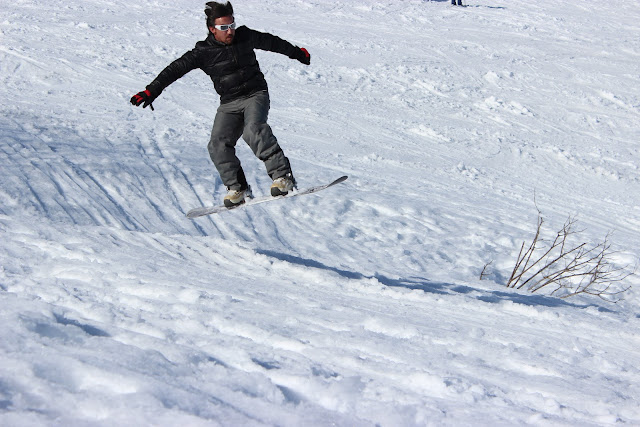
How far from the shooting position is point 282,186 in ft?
16.3

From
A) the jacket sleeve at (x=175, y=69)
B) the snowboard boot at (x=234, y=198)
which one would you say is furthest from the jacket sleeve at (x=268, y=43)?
the snowboard boot at (x=234, y=198)

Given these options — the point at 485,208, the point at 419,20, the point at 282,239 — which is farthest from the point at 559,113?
the point at 282,239

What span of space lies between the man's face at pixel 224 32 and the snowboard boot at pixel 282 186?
→ 115cm

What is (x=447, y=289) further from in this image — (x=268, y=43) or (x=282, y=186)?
(x=268, y=43)

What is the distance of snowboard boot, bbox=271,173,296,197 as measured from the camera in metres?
4.93

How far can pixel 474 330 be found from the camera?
3291mm

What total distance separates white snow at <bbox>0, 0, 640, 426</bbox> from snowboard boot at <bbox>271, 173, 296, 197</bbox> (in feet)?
1.80

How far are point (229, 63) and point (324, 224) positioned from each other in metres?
3.32

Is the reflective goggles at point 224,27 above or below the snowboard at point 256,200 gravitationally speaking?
above

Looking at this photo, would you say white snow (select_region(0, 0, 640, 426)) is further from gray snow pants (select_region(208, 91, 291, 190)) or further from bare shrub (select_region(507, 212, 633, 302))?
gray snow pants (select_region(208, 91, 291, 190))

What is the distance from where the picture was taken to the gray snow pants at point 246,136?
4.82 meters

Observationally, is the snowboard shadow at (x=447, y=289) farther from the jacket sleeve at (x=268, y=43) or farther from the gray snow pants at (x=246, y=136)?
the jacket sleeve at (x=268, y=43)

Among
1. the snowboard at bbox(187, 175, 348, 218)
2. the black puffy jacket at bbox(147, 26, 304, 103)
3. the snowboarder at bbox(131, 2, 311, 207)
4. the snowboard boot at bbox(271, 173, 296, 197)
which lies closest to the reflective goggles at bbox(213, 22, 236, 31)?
the snowboarder at bbox(131, 2, 311, 207)

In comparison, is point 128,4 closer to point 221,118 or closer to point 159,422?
point 221,118
